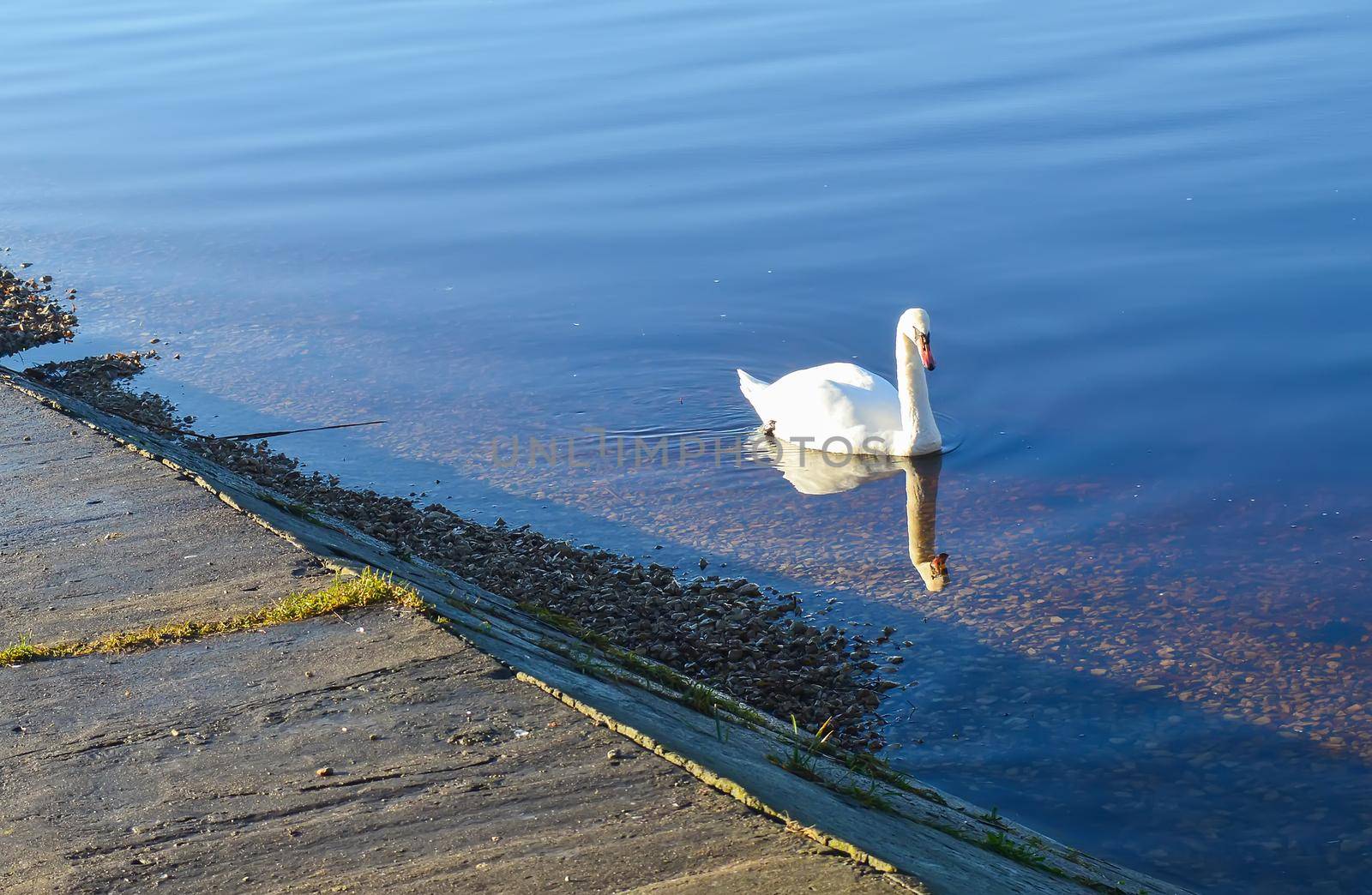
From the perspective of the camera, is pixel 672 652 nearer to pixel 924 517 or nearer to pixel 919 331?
pixel 924 517

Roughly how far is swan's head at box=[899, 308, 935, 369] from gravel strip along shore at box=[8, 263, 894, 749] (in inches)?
117

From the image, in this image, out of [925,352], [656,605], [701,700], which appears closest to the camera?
[701,700]

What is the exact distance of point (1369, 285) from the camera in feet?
41.9

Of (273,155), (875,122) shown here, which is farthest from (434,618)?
(273,155)

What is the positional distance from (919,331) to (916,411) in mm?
641

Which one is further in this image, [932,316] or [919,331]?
[932,316]

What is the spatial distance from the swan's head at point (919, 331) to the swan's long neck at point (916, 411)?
0.06 meters

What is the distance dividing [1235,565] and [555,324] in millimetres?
7399

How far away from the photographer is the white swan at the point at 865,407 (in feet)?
35.1

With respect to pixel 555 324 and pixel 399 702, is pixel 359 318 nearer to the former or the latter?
pixel 555 324

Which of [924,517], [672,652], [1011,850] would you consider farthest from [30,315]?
[1011,850]

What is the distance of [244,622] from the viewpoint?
5.70 meters

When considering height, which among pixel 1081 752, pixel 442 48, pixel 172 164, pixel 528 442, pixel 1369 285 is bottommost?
pixel 1081 752

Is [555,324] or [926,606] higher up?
[555,324]
